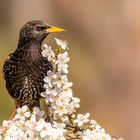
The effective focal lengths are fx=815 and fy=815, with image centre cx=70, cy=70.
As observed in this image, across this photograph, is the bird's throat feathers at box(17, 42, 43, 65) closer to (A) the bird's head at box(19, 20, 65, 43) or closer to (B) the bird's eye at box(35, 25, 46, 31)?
(A) the bird's head at box(19, 20, 65, 43)

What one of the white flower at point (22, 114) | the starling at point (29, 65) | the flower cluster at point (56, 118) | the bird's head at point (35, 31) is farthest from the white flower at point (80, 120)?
the bird's head at point (35, 31)

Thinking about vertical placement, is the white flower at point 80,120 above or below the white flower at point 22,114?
above

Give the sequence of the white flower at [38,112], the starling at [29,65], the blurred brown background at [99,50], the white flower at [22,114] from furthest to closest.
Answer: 1. the blurred brown background at [99,50]
2. the starling at [29,65]
3. the white flower at [38,112]
4. the white flower at [22,114]

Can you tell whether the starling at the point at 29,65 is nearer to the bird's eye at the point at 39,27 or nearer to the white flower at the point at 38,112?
the bird's eye at the point at 39,27

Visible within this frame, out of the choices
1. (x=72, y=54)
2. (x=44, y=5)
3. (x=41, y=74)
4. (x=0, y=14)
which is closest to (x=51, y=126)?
(x=41, y=74)

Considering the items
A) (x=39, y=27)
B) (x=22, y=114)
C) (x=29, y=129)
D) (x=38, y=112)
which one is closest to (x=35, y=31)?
(x=39, y=27)

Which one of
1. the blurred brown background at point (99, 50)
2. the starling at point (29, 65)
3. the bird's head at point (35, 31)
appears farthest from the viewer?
the blurred brown background at point (99, 50)
